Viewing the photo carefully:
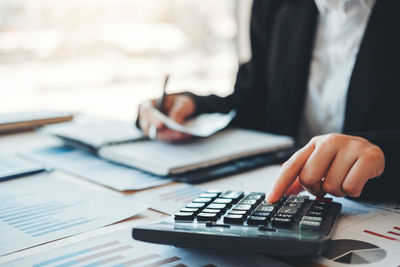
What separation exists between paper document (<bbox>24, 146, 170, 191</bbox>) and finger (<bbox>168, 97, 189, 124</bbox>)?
203 millimetres

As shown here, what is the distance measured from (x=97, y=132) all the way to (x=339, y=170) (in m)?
0.59

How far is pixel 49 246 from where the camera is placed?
508mm

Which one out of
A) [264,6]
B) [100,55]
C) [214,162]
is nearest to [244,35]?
[264,6]

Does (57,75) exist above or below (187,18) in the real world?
below

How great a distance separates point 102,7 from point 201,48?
0.92 metres

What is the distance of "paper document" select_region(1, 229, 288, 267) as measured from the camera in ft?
1.50

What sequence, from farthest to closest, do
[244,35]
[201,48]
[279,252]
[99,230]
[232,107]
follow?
[201,48] → [244,35] → [232,107] → [99,230] → [279,252]

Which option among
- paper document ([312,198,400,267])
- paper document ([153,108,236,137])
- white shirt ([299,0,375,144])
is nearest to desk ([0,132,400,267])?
paper document ([312,198,400,267])

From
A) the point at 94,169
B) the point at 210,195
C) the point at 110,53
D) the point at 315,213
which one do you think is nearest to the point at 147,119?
the point at 94,169

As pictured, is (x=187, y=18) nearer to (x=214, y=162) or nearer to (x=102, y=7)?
(x=102, y=7)

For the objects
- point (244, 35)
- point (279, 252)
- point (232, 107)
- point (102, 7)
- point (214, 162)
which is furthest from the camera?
point (102, 7)

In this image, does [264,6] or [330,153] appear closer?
[330,153]

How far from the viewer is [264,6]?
1.28 meters

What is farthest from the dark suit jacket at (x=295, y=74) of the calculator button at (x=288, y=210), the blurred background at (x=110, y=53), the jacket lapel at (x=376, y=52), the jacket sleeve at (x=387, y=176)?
the blurred background at (x=110, y=53)
